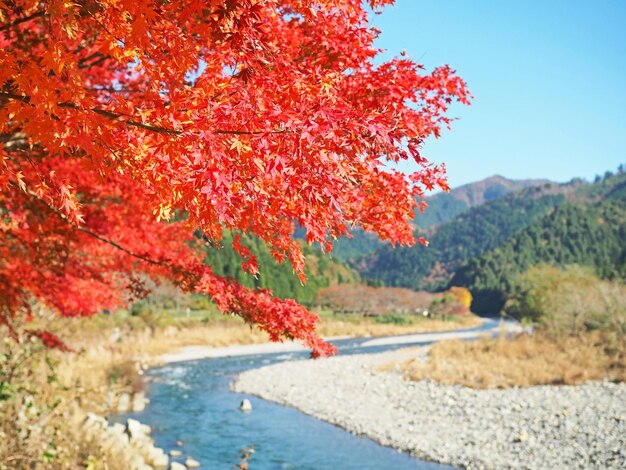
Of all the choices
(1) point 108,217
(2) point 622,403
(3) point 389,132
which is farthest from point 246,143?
(2) point 622,403

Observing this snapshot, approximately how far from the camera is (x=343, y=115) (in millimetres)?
2705

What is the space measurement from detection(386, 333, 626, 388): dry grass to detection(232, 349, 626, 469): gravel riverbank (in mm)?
935

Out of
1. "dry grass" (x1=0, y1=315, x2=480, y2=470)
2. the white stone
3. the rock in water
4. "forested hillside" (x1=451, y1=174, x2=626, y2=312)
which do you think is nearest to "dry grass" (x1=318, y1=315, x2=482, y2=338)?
"dry grass" (x1=0, y1=315, x2=480, y2=470)

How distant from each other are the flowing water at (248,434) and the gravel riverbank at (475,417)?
715mm

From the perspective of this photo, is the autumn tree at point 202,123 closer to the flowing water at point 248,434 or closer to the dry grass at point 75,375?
the dry grass at point 75,375

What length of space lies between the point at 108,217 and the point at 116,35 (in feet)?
17.1

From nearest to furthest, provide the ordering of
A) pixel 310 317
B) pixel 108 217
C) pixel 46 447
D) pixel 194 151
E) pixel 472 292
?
1. pixel 194 151
2. pixel 310 317
3. pixel 46 447
4. pixel 108 217
5. pixel 472 292

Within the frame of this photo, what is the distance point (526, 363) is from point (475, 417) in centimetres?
644

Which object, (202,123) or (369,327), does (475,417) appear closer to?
(202,123)

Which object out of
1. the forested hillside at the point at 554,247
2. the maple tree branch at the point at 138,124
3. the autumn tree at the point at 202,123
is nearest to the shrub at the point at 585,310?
the autumn tree at the point at 202,123

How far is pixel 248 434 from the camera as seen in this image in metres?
13.6

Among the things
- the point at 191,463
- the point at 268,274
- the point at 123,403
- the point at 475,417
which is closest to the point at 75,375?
the point at 123,403

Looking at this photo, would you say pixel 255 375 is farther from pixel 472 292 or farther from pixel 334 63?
pixel 472 292

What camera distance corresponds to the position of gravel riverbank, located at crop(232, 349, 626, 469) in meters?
11.5
